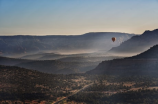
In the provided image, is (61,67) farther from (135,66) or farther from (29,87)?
(29,87)

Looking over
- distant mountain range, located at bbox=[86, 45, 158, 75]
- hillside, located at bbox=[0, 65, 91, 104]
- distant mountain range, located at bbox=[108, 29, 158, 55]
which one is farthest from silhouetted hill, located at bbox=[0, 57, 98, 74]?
distant mountain range, located at bbox=[108, 29, 158, 55]

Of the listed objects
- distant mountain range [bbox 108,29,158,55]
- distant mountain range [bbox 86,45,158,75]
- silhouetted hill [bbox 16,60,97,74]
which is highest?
distant mountain range [bbox 108,29,158,55]

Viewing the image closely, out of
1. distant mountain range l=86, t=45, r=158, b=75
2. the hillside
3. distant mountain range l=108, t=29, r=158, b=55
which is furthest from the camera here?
distant mountain range l=108, t=29, r=158, b=55

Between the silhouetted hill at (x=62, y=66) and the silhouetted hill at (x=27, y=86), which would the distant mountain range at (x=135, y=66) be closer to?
the silhouetted hill at (x=27, y=86)

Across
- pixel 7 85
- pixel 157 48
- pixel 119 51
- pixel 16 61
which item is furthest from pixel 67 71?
pixel 119 51

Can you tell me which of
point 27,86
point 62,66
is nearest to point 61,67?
point 62,66

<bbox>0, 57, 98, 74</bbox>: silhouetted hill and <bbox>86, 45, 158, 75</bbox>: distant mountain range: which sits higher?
<bbox>86, 45, 158, 75</bbox>: distant mountain range

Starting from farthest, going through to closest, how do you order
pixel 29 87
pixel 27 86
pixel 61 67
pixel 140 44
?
pixel 140 44, pixel 61 67, pixel 27 86, pixel 29 87

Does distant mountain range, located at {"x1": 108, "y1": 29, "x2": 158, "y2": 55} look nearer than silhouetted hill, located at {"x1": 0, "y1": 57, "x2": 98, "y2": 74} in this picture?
No

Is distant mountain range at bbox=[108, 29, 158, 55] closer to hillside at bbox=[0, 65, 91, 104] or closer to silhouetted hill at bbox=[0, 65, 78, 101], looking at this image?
hillside at bbox=[0, 65, 91, 104]
